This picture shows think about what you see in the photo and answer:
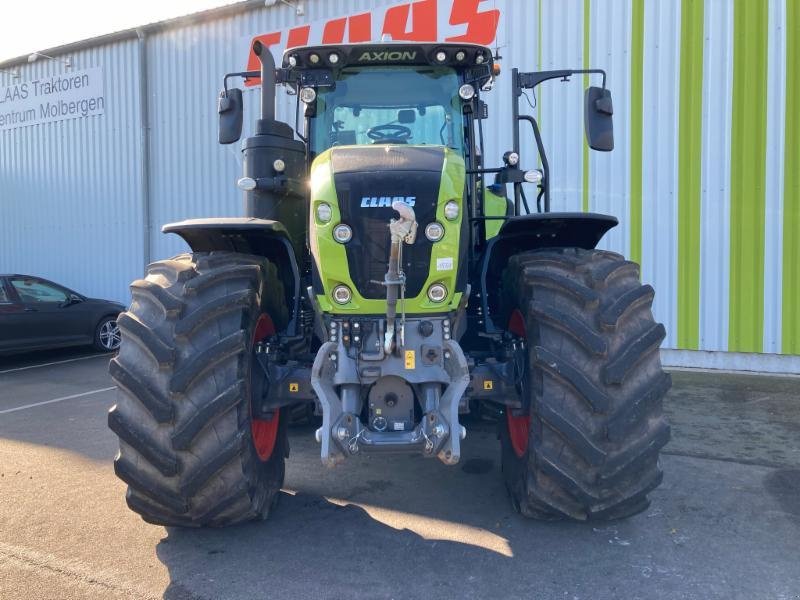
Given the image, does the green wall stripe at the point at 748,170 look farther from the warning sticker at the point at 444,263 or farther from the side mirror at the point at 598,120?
the warning sticker at the point at 444,263

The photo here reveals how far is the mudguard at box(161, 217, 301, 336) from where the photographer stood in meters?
3.62

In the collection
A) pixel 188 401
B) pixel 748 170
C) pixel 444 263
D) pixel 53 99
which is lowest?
pixel 188 401

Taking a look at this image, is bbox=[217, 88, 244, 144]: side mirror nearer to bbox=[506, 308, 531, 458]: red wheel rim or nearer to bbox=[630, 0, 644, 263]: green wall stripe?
bbox=[506, 308, 531, 458]: red wheel rim

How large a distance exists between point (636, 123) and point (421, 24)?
342cm

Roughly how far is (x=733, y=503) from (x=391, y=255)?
274 centimetres

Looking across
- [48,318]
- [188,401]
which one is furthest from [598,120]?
[48,318]

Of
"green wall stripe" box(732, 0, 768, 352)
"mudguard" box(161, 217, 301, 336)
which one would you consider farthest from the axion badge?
"green wall stripe" box(732, 0, 768, 352)

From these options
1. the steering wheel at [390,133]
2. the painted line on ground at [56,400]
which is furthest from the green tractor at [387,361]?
the painted line on ground at [56,400]

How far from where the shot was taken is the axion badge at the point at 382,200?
331 cm

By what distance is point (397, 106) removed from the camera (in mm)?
4297

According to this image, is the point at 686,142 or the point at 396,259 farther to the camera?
the point at 686,142

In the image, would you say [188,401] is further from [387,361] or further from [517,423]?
[517,423]

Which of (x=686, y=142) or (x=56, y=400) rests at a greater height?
(x=686, y=142)

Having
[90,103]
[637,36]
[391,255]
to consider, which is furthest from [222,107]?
[90,103]
